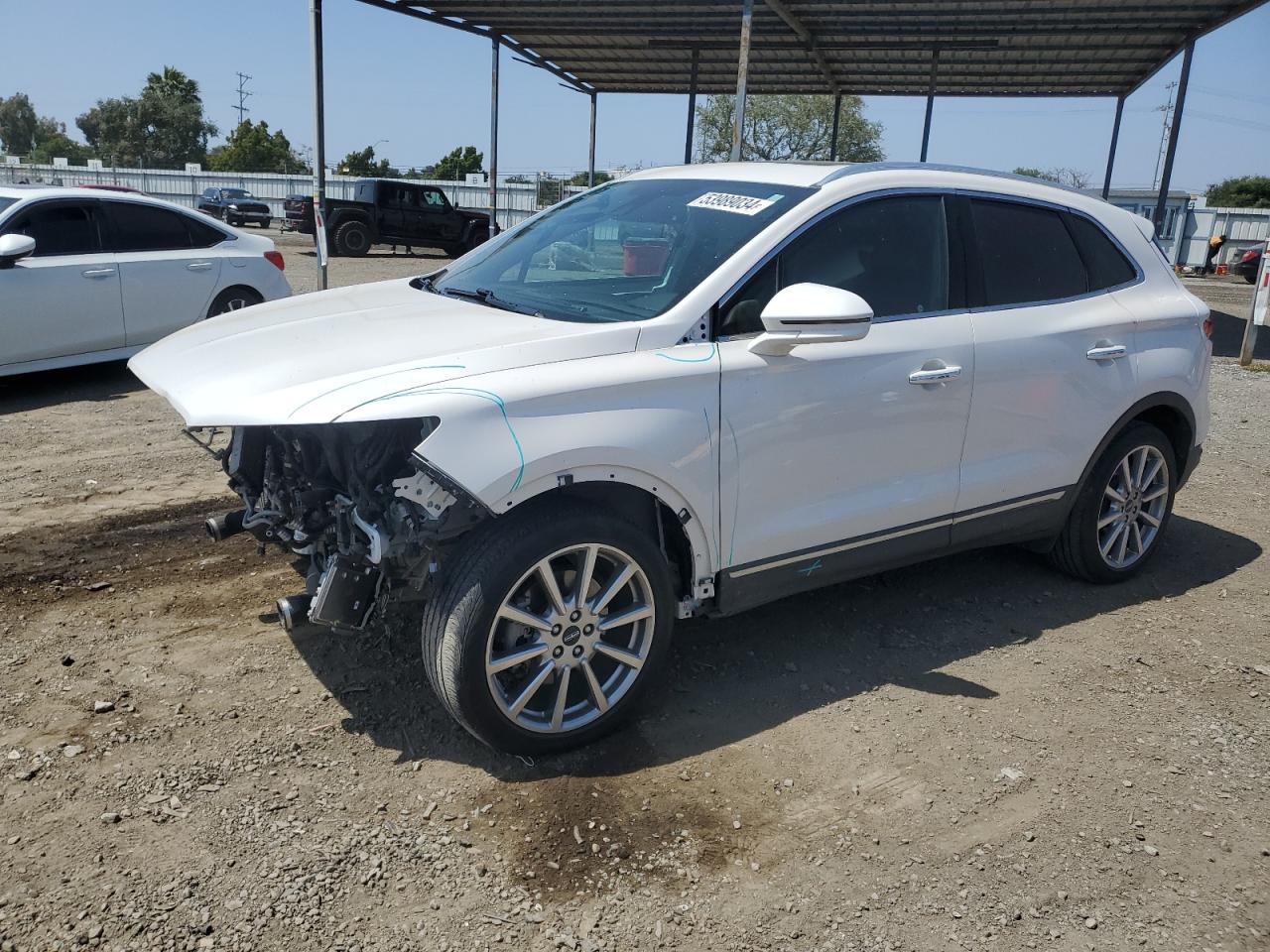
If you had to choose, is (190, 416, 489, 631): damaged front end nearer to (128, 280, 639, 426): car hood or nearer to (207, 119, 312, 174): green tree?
(128, 280, 639, 426): car hood

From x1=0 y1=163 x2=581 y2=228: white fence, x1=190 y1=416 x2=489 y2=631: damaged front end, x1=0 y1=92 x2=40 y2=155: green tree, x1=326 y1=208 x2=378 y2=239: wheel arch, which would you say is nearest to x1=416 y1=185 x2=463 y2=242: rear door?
x1=326 y1=208 x2=378 y2=239: wheel arch

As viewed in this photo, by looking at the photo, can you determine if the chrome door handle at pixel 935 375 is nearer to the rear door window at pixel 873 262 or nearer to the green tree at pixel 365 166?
the rear door window at pixel 873 262

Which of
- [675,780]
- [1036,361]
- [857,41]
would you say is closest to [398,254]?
[857,41]

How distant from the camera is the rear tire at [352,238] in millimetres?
24094

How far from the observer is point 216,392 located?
3.05 m

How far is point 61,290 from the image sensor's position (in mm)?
7633

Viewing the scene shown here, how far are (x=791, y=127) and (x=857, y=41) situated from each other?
5274 cm

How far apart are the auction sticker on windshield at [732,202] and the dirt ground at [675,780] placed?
172 cm

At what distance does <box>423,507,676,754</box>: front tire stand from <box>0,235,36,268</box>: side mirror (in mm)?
6073

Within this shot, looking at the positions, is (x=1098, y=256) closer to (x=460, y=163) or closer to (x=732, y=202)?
(x=732, y=202)

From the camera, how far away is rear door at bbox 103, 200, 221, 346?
8117 millimetres

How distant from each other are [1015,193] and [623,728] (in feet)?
9.14

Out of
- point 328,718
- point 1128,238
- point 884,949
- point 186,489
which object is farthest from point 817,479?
point 186,489

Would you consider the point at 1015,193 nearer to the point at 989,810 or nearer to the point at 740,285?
the point at 740,285
